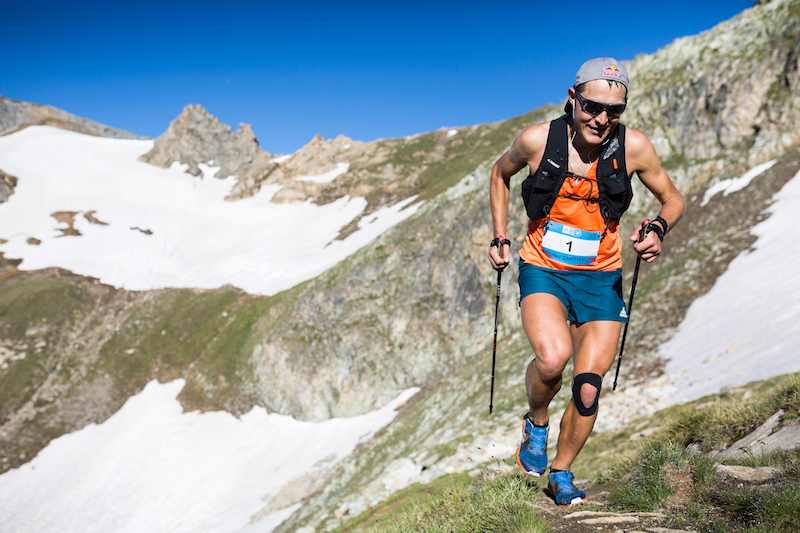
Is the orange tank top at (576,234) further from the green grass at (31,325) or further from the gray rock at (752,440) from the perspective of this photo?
the green grass at (31,325)

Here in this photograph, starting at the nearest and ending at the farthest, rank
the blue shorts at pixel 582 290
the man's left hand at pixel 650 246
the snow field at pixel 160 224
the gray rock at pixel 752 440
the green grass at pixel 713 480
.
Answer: the green grass at pixel 713 480 < the man's left hand at pixel 650 246 < the blue shorts at pixel 582 290 < the gray rock at pixel 752 440 < the snow field at pixel 160 224

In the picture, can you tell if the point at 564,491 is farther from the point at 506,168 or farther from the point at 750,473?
the point at 506,168

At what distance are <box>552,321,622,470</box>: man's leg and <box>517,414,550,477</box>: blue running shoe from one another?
19 centimetres

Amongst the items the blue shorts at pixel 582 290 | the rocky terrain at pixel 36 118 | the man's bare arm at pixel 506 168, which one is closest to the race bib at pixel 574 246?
the blue shorts at pixel 582 290

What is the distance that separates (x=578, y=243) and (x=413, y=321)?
26.4 meters

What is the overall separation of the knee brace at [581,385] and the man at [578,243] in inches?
0.4

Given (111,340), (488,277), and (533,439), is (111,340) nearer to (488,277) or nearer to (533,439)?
(488,277)

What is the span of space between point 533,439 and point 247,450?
104 feet

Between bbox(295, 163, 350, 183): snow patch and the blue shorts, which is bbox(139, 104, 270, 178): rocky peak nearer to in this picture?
bbox(295, 163, 350, 183): snow patch

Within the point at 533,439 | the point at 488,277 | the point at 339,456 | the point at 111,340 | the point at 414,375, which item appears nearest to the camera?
the point at 533,439

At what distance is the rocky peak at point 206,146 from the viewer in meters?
95.6

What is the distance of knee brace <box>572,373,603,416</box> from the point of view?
4266mm

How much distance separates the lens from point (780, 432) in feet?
16.1

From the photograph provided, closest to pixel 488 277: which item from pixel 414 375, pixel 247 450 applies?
pixel 414 375
